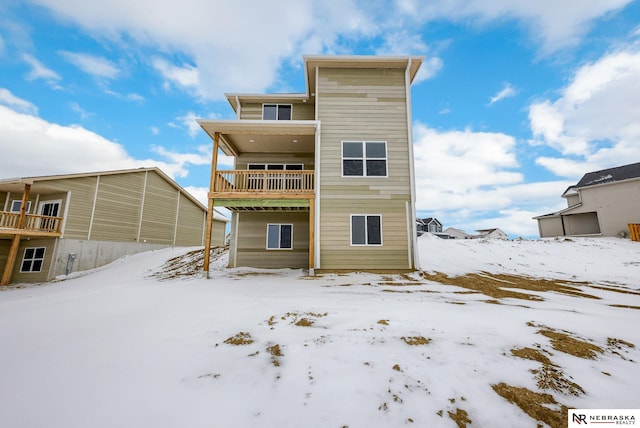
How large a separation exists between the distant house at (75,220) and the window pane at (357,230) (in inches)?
707

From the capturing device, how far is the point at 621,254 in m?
13.3

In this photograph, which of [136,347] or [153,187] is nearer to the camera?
[136,347]

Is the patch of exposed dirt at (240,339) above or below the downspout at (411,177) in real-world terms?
below

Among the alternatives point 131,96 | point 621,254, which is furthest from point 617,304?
point 131,96

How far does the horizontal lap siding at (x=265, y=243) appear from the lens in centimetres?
1252

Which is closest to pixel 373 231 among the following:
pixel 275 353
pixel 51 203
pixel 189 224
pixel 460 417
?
pixel 275 353

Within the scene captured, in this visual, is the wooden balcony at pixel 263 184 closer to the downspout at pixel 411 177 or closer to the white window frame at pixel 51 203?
the downspout at pixel 411 177

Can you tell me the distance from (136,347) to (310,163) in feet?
36.6

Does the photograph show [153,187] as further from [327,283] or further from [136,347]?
[136,347]

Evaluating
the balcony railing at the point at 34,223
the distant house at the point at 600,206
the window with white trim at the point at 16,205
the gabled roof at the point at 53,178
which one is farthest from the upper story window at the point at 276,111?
the distant house at the point at 600,206

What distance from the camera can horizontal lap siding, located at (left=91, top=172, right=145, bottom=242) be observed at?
58.2ft

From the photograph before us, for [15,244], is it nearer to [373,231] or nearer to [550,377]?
[373,231]

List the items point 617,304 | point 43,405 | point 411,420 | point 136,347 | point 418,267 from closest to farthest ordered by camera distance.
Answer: point 411,420 < point 43,405 < point 136,347 < point 617,304 < point 418,267

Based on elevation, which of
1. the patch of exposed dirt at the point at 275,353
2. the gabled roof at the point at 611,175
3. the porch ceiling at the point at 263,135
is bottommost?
the patch of exposed dirt at the point at 275,353
